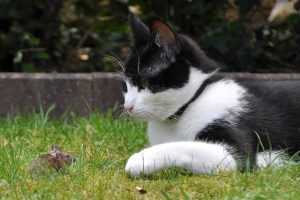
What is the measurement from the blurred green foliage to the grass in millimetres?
1667

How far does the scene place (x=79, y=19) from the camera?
6215mm

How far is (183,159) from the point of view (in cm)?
288

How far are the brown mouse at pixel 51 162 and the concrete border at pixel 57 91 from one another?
1.75 m

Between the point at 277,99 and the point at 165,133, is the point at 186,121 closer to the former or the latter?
the point at 165,133

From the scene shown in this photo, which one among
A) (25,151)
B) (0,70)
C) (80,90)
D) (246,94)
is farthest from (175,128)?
(0,70)

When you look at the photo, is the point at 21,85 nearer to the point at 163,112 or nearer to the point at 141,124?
the point at 141,124

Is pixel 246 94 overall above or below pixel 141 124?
above

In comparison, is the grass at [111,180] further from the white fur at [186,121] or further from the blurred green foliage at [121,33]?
the blurred green foliage at [121,33]

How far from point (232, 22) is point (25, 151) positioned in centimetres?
225

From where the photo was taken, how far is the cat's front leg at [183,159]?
285 centimetres

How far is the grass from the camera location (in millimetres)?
2602

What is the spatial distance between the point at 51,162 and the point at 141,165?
448mm

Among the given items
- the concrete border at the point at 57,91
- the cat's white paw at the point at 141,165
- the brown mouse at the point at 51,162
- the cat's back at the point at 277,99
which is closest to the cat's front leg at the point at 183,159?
the cat's white paw at the point at 141,165

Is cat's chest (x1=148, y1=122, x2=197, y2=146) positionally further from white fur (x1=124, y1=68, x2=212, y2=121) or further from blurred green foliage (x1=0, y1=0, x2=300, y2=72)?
blurred green foliage (x1=0, y1=0, x2=300, y2=72)
